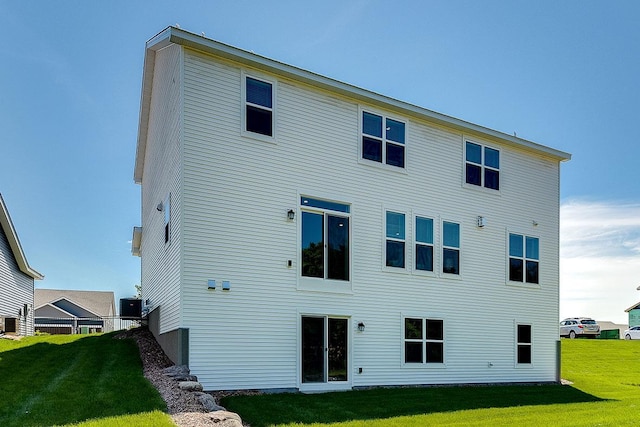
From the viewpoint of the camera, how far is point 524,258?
50.1ft

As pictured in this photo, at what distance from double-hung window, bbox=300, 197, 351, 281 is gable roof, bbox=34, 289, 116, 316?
35.1 m

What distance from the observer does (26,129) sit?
1808cm

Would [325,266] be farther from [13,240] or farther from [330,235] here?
[13,240]

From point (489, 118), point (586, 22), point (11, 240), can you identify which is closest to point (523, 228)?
point (489, 118)

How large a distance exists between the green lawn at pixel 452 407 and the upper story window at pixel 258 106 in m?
5.35

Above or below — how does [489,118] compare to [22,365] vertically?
above

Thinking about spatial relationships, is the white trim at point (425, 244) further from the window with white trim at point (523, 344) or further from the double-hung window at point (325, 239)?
the window with white trim at point (523, 344)

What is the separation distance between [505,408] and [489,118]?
8607 mm

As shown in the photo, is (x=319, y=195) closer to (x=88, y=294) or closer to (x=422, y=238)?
(x=422, y=238)

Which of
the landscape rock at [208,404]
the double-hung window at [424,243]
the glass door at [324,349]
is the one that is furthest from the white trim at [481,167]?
the landscape rock at [208,404]

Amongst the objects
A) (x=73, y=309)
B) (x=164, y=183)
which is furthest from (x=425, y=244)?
(x=73, y=309)

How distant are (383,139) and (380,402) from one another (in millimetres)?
6103

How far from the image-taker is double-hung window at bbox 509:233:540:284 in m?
15.0

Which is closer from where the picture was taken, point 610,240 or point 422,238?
point 422,238
